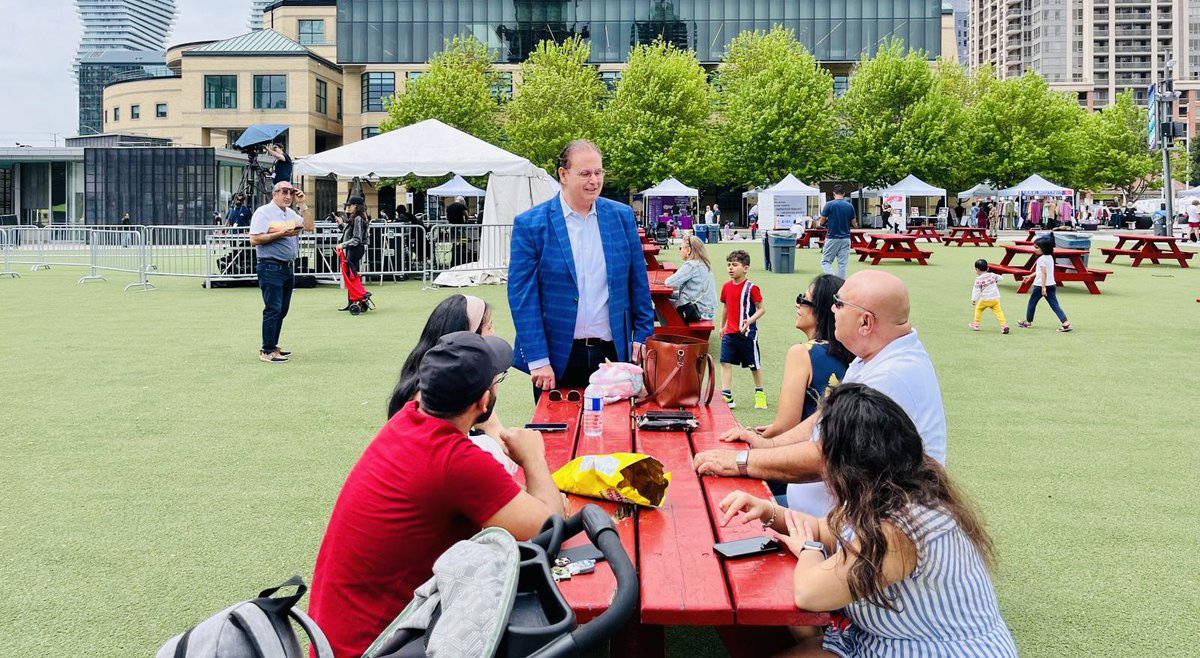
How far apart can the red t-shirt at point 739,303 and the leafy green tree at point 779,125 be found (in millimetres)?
49614

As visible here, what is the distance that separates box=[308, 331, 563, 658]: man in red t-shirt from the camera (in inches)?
104

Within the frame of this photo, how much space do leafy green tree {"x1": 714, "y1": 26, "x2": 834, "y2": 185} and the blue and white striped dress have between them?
183ft

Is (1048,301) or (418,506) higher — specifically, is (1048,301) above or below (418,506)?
above

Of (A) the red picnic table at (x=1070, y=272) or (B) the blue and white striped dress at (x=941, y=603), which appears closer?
(B) the blue and white striped dress at (x=941, y=603)

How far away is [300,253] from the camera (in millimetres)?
21531

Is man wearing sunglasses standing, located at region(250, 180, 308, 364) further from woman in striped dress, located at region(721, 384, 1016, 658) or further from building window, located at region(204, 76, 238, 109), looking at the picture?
building window, located at region(204, 76, 238, 109)

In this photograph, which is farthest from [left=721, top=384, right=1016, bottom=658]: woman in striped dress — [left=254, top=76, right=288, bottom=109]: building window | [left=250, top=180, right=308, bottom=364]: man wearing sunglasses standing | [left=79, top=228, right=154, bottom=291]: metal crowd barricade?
[left=254, top=76, right=288, bottom=109]: building window

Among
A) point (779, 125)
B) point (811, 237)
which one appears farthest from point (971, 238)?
point (779, 125)

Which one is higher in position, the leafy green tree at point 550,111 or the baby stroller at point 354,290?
the leafy green tree at point 550,111

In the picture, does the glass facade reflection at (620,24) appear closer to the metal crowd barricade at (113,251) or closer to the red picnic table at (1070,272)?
Answer: the metal crowd barricade at (113,251)

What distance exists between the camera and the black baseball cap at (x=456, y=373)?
268 centimetres

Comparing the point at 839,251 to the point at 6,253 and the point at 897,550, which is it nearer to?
the point at 897,550

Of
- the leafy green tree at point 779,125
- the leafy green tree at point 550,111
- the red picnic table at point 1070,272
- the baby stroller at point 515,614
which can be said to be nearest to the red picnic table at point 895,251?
the red picnic table at point 1070,272

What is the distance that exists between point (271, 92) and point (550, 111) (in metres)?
22.5
